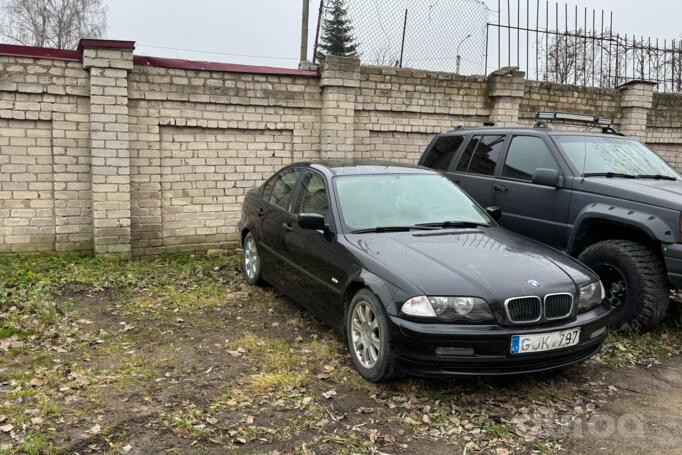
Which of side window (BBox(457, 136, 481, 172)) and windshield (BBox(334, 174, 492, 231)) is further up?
side window (BBox(457, 136, 481, 172))

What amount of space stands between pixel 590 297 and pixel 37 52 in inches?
268

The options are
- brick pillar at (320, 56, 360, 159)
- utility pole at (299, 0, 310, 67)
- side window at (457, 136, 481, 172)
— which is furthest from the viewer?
utility pole at (299, 0, 310, 67)

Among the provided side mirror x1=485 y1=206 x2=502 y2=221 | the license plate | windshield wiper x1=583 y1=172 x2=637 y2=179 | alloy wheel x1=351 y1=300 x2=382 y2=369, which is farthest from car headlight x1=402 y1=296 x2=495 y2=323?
windshield wiper x1=583 y1=172 x2=637 y2=179

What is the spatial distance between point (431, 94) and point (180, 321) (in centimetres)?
579

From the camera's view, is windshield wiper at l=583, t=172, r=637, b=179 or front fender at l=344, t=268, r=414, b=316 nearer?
front fender at l=344, t=268, r=414, b=316

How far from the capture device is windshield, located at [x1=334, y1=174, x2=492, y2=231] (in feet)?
15.9

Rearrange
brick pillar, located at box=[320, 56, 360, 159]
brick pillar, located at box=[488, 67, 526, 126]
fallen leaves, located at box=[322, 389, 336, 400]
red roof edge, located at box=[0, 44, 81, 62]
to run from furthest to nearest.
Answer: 1. brick pillar, located at box=[488, 67, 526, 126]
2. brick pillar, located at box=[320, 56, 360, 159]
3. red roof edge, located at box=[0, 44, 81, 62]
4. fallen leaves, located at box=[322, 389, 336, 400]

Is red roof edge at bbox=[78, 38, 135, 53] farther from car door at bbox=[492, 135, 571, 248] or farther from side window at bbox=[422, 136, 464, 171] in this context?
car door at bbox=[492, 135, 571, 248]

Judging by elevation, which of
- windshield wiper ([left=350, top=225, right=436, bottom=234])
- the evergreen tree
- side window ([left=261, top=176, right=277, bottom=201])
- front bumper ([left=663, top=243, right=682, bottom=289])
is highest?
the evergreen tree

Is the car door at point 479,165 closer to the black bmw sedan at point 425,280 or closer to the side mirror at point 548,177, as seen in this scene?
the side mirror at point 548,177

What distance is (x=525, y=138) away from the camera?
6.29 metres

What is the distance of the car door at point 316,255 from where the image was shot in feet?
15.1

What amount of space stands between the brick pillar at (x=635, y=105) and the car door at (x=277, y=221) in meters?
7.78

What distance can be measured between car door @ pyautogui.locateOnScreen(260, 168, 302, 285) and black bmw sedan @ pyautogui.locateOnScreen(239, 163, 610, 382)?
35mm
